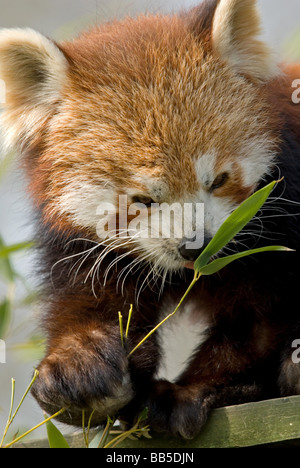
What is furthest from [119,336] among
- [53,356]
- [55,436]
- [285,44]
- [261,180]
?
[285,44]

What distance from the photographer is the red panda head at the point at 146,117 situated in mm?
3387

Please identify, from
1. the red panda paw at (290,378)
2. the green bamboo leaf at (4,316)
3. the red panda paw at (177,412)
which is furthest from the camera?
the green bamboo leaf at (4,316)

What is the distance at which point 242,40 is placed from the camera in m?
3.82

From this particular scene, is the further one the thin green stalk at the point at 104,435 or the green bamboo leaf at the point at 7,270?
the green bamboo leaf at the point at 7,270

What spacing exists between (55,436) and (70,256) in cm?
101

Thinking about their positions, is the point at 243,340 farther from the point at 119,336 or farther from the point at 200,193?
the point at 200,193

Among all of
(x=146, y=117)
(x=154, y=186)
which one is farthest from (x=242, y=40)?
(x=154, y=186)

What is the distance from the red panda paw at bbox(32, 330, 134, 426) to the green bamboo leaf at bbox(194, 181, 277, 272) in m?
0.65

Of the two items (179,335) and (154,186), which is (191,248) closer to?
(154,186)

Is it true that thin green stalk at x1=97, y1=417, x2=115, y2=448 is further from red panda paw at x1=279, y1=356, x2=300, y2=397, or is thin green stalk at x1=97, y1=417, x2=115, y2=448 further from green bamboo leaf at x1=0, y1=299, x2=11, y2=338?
green bamboo leaf at x1=0, y1=299, x2=11, y2=338

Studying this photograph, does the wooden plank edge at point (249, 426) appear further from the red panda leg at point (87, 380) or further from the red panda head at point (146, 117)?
the red panda head at point (146, 117)

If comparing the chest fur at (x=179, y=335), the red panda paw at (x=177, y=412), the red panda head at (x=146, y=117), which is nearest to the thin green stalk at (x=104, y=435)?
the red panda paw at (x=177, y=412)

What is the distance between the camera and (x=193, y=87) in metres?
3.54

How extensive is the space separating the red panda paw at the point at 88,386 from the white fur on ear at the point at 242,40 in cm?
147
